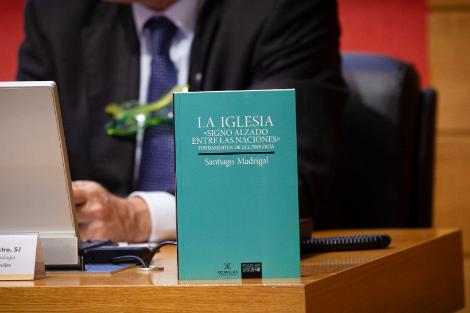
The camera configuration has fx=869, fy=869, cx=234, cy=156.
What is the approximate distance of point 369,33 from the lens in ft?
10.6

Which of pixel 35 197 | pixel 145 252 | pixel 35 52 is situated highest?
pixel 35 52

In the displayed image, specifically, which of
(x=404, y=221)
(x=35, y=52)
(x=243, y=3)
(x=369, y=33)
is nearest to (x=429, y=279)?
(x=404, y=221)

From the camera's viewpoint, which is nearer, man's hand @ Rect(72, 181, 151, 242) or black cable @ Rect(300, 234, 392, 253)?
black cable @ Rect(300, 234, 392, 253)

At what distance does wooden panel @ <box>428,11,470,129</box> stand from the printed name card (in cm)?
241

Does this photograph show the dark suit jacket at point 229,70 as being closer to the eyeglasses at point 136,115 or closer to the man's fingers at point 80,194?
the eyeglasses at point 136,115

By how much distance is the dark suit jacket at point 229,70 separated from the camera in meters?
1.95

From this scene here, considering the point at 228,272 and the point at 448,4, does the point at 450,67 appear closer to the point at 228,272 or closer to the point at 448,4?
the point at 448,4

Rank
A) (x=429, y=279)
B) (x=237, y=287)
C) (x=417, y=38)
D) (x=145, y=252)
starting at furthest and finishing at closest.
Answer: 1. (x=417, y=38)
2. (x=429, y=279)
3. (x=145, y=252)
4. (x=237, y=287)

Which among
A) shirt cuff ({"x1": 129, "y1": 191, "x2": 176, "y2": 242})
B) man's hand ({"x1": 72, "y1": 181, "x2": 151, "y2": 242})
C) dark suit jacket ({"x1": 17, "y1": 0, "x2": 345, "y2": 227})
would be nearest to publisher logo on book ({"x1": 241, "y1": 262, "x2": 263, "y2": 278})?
man's hand ({"x1": 72, "y1": 181, "x2": 151, "y2": 242})

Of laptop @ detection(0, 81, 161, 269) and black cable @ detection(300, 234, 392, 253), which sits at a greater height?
laptop @ detection(0, 81, 161, 269)

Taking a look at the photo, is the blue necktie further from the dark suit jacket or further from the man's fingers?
the man's fingers

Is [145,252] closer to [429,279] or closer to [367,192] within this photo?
[429,279]

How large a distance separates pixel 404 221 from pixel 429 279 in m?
0.75

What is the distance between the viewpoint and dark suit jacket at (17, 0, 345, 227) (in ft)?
6.39
